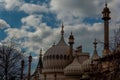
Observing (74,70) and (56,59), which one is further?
(56,59)

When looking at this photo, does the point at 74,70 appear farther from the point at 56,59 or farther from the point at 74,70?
the point at 56,59

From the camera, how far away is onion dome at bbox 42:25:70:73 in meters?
53.5

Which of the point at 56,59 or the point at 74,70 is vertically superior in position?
the point at 56,59

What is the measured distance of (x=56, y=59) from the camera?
2124 inches

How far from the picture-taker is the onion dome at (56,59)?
176ft

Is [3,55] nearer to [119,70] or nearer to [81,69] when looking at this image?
[119,70]

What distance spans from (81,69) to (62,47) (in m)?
9.57

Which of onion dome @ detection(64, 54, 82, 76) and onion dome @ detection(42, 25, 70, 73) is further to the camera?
onion dome @ detection(42, 25, 70, 73)

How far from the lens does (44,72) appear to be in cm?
Answer: 5475

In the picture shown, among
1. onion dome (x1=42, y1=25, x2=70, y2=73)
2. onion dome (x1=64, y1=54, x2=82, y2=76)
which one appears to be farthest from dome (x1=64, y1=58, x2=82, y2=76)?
onion dome (x1=42, y1=25, x2=70, y2=73)

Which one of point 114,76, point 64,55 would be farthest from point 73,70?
point 114,76

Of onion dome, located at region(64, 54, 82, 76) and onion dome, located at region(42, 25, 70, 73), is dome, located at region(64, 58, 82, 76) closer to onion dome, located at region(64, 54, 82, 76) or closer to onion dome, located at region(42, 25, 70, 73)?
onion dome, located at region(64, 54, 82, 76)

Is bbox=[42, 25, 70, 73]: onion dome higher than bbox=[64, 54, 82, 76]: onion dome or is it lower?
higher

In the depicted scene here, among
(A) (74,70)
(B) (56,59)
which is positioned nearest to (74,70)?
(A) (74,70)
